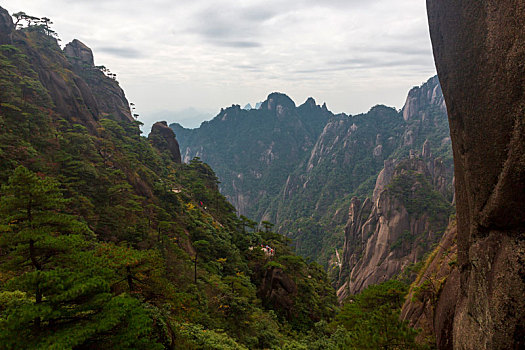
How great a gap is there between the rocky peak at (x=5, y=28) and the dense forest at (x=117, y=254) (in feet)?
0.46

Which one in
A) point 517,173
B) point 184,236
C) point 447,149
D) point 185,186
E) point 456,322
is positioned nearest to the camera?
point 517,173

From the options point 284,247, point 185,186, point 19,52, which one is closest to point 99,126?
point 19,52

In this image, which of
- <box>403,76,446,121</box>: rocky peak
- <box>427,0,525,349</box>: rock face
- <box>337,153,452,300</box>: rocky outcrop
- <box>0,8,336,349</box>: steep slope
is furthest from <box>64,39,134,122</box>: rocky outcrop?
<box>403,76,446,121</box>: rocky peak

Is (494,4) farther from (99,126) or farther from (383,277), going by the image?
(383,277)

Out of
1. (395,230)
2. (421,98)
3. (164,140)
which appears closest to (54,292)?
(395,230)

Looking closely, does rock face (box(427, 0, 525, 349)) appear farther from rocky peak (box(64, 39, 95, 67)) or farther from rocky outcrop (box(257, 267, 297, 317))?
rocky peak (box(64, 39, 95, 67))

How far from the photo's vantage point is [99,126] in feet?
124

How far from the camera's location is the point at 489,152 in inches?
247

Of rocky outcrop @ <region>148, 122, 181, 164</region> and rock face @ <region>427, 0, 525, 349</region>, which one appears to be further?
rocky outcrop @ <region>148, 122, 181, 164</region>

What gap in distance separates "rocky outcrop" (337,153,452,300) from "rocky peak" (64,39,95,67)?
209ft

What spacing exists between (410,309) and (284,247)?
26577mm

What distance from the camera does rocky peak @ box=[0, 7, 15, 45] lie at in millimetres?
33312

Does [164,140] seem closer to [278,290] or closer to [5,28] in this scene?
[5,28]

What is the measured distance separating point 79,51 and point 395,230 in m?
70.2
